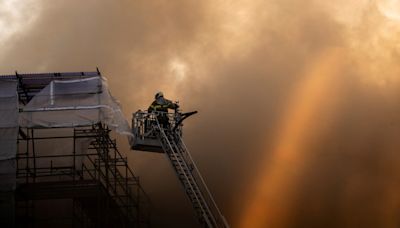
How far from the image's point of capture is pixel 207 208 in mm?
46531

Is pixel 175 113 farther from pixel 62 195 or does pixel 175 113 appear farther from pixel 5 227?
pixel 5 227

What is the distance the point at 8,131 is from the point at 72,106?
378cm

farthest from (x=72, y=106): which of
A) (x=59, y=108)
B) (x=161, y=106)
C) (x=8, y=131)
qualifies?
(x=161, y=106)

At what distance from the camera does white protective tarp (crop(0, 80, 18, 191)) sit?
1911 inches

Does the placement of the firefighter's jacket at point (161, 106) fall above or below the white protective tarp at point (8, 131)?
below

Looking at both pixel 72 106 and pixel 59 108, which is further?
pixel 72 106

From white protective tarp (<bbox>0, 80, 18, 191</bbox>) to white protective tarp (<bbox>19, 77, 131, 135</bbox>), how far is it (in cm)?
63

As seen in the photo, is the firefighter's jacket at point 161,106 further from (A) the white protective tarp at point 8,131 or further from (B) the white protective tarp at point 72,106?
(A) the white protective tarp at point 8,131

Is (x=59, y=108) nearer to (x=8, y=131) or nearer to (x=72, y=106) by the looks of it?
(x=72, y=106)

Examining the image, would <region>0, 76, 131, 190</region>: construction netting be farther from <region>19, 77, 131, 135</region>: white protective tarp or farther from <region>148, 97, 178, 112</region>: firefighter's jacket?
<region>148, 97, 178, 112</region>: firefighter's jacket

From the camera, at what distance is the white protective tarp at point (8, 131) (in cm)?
4853

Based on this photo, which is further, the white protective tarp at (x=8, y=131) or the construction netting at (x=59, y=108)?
the construction netting at (x=59, y=108)

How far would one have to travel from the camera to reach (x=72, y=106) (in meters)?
50.6

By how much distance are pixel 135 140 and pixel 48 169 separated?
833 centimetres
